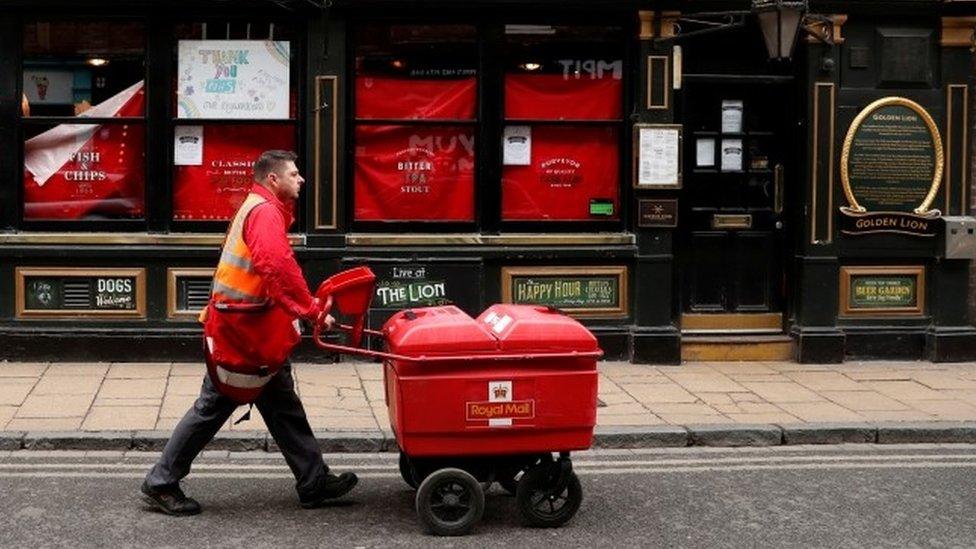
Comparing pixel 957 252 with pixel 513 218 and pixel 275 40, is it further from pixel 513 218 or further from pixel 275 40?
pixel 275 40

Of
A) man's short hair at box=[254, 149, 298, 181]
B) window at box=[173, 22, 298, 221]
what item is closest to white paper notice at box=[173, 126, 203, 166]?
window at box=[173, 22, 298, 221]

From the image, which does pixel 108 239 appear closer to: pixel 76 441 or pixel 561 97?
pixel 76 441

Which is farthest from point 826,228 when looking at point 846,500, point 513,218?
point 846,500

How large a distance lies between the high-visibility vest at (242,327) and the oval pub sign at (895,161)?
6700mm

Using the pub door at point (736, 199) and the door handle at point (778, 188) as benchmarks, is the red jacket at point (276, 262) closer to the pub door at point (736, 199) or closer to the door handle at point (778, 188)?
the pub door at point (736, 199)

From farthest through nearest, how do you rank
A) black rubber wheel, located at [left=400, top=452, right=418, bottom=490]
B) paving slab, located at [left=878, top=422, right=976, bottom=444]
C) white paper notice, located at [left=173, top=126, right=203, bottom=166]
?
white paper notice, located at [left=173, top=126, right=203, bottom=166] < paving slab, located at [left=878, top=422, right=976, bottom=444] < black rubber wheel, located at [left=400, top=452, right=418, bottom=490]

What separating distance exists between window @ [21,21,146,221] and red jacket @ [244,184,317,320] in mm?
5143

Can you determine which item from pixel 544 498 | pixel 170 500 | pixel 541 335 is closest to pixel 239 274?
pixel 170 500

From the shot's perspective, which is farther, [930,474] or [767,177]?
[767,177]

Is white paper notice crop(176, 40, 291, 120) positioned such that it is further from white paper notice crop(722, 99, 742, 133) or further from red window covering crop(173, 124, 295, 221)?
white paper notice crop(722, 99, 742, 133)

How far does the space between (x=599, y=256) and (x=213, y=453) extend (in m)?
4.54

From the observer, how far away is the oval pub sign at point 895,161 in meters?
12.0

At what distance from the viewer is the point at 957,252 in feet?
39.5

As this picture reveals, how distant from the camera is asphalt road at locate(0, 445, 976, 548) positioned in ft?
21.6
